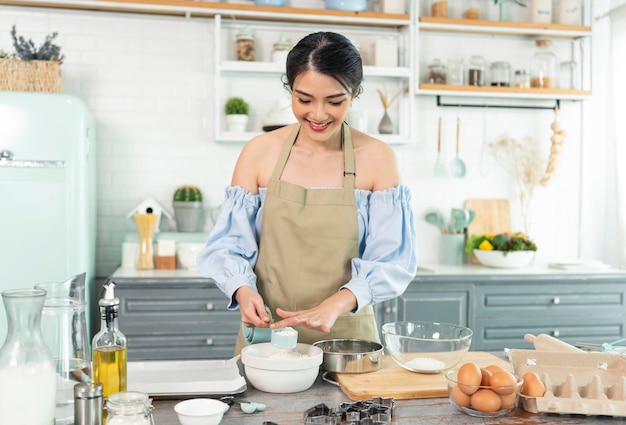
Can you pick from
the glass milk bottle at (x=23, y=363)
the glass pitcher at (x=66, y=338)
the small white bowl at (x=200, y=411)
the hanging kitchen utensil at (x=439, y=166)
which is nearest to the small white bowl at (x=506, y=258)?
the hanging kitchen utensil at (x=439, y=166)

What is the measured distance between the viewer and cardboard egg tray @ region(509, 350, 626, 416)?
6.08 feet

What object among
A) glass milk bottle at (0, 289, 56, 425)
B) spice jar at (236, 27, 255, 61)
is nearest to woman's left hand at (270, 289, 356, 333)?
glass milk bottle at (0, 289, 56, 425)

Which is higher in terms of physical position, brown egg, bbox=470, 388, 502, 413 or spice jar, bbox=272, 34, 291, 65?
spice jar, bbox=272, 34, 291, 65

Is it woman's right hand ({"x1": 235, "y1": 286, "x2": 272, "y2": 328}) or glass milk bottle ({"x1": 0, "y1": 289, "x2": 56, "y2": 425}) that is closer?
glass milk bottle ({"x1": 0, "y1": 289, "x2": 56, "y2": 425})

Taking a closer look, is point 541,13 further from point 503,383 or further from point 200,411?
point 200,411

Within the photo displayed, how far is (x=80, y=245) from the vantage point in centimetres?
421

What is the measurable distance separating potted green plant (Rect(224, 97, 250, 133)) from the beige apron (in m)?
2.46

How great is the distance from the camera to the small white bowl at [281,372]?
201 cm

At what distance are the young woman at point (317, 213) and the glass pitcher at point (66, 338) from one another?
2.17 ft

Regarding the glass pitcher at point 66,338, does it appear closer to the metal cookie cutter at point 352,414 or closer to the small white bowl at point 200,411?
the small white bowl at point 200,411

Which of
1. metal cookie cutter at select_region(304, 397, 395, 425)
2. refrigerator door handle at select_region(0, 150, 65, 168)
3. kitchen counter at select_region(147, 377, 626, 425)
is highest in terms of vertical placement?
refrigerator door handle at select_region(0, 150, 65, 168)

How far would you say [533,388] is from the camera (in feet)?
6.25

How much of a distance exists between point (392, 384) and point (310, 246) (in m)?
0.62

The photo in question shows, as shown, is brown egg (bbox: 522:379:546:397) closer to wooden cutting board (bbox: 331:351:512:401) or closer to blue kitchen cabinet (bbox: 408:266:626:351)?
wooden cutting board (bbox: 331:351:512:401)
